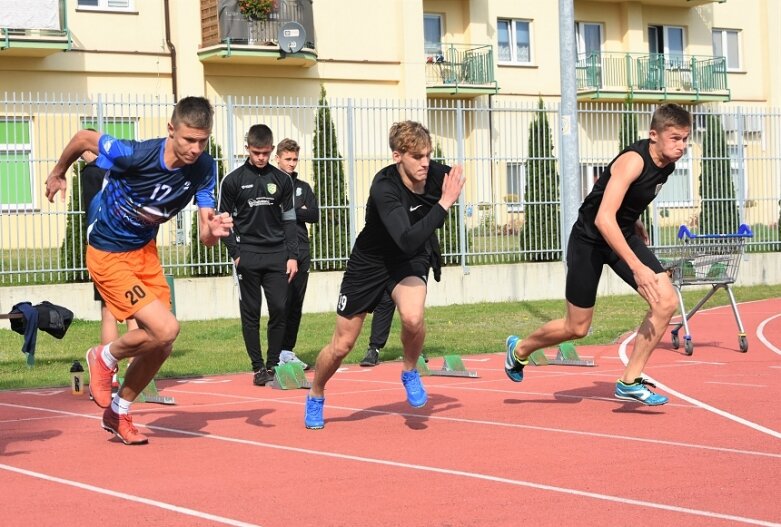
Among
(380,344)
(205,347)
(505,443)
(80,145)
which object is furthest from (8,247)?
(505,443)

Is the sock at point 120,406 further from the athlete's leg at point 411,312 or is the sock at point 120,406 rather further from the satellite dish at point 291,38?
the satellite dish at point 291,38

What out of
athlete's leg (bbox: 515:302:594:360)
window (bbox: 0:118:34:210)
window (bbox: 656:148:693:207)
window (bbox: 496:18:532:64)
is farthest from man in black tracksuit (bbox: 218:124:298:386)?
window (bbox: 496:18:532:64)

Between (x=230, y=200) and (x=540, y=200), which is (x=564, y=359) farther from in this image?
(x=540, y=200)

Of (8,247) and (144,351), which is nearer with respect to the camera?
(144,351)

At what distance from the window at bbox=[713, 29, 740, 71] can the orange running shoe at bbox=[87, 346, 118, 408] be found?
1583 inches

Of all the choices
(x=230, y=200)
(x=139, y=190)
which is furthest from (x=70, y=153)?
(x=230, y=200)

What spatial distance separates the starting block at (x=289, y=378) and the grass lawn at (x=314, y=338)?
1608 mm

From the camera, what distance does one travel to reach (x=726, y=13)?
45.4 meters

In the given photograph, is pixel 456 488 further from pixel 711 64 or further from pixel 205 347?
pixel 711 64

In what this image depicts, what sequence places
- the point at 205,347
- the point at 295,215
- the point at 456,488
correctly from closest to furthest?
the point at 456,488 < the point at 295,215 < the point at 205,347

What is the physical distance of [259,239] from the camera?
11.2 m

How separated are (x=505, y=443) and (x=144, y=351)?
→ 2.37 meters

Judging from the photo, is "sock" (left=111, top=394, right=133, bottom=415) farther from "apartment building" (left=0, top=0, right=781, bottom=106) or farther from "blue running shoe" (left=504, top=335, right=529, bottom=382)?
"apartment building" (left=0, top=0, right=781, bottom=106)

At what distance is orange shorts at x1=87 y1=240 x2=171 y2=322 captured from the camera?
26.0 feet
